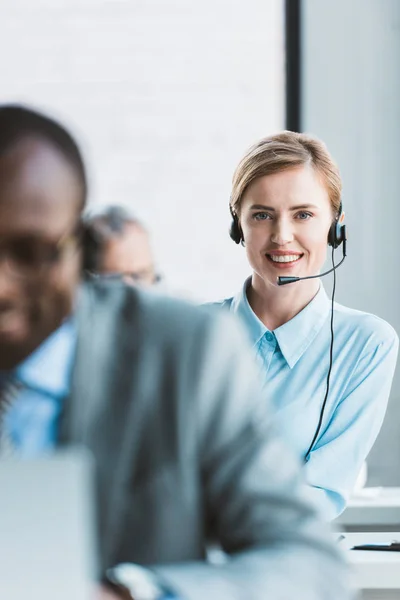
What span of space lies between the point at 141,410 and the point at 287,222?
4.47 ft

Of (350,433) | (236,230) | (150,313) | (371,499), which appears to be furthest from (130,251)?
(150,313)

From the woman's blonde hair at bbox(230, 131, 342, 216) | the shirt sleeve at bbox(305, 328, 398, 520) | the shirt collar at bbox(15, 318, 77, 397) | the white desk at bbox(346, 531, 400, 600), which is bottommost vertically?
the white desk at bbox(346, 531, 400, 600)

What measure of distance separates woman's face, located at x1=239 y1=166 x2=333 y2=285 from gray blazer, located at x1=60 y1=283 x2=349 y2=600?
4.18 ft

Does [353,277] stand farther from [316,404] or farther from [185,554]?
[185,554]

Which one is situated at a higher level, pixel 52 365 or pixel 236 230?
pixel 236 230

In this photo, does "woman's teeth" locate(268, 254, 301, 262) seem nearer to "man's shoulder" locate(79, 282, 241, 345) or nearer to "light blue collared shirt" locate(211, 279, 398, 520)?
"light blue collared shirt" locate(211, 279, 398, 520)

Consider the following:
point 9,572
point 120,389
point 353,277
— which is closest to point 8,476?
point 9,572

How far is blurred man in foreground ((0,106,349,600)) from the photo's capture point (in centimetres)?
89

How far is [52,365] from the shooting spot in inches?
37.0

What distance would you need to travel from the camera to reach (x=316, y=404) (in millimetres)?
2150

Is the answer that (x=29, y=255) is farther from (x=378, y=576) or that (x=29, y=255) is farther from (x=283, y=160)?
(x=378, y=576)

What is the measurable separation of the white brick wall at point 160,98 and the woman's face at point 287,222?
3.39 ft

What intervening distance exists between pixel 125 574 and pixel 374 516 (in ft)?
7.82

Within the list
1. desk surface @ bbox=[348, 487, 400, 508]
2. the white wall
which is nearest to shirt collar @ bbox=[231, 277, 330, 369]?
desk surface @ bbox=[348, 487, 400, 508]
